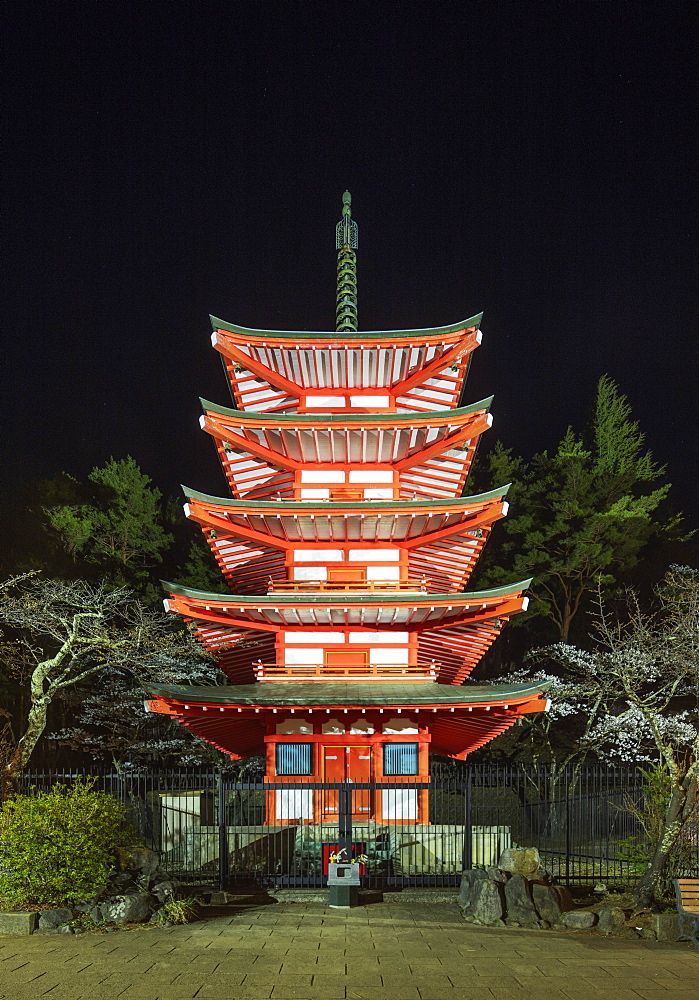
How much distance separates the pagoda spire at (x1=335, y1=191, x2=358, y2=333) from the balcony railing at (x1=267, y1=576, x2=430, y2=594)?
11492 mm

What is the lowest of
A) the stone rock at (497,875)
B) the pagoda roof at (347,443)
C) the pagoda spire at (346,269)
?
the stone rock at (497,875)

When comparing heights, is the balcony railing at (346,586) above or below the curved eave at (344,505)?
below

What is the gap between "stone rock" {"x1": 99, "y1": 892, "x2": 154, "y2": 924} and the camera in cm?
1502

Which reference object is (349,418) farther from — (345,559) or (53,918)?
(53,918)

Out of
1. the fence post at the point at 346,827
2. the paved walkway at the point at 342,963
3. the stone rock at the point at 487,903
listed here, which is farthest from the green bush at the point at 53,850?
the stone rock at the point at 487,903

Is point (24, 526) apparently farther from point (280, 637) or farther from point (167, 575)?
point (280, 637)

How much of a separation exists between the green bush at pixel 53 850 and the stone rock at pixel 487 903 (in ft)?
22.7

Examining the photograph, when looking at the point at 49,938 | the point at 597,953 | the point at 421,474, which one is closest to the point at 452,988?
the point at 597,953

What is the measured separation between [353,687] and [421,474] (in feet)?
26.4

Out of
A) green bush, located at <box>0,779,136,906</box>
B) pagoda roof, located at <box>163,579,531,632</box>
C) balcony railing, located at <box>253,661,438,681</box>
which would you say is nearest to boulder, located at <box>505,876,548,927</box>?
green bush, located at <box>0,779,136,906</box>

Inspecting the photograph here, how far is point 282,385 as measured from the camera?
90.7 feet

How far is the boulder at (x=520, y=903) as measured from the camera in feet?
50.9

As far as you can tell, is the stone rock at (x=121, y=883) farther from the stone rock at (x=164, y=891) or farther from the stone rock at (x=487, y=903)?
the stone rock at (x=487, y=903)

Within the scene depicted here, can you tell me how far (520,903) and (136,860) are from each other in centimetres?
771
